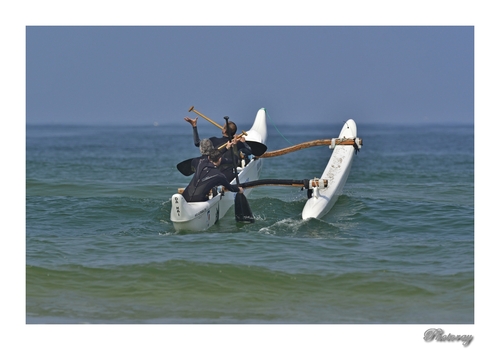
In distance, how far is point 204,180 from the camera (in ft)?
35.5

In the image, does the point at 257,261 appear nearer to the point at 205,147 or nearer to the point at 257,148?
the point at 205,147

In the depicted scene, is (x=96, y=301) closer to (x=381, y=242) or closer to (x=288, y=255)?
(x=288, y=255)

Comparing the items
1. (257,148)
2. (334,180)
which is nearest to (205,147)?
(334,180)

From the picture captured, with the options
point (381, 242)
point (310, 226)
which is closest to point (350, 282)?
point (381, 242)

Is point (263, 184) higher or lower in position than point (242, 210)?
higher

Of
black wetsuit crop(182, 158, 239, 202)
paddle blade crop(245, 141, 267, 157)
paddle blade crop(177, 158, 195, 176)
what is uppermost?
paddle blade crop(245, 141, 267, 157)

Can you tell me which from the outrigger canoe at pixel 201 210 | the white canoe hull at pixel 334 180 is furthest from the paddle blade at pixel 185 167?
the white canoe hull at pixel 334 180

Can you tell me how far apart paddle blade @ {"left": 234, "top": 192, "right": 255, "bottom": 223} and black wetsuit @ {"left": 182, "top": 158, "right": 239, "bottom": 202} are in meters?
0.60

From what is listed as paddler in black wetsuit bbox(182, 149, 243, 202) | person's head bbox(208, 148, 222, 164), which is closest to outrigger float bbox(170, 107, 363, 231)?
paddler in black wetsuit bbox(182, 149, 243, 202)

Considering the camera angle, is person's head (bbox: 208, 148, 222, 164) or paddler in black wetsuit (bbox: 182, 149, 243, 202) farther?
person's head (bbox: 208, 148, 222, 164)

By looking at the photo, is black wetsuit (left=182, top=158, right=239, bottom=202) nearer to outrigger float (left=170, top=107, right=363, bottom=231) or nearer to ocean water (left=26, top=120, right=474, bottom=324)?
outrigger float (left=170, top=107, right=363, bottom=231)

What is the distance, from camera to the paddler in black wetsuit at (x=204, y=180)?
35.5 feet

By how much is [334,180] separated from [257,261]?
4.49 metres

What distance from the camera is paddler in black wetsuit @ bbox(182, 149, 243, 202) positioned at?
10.8 metres
